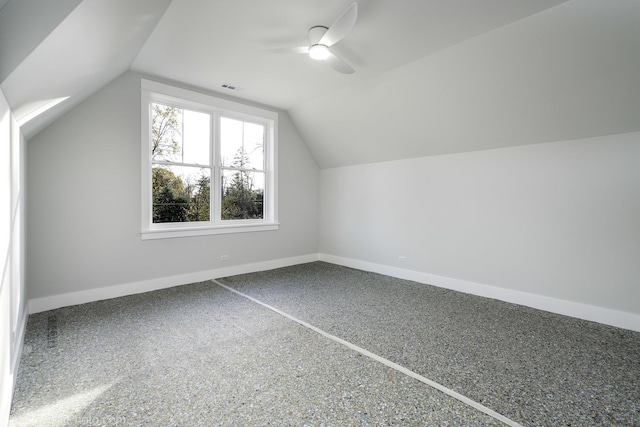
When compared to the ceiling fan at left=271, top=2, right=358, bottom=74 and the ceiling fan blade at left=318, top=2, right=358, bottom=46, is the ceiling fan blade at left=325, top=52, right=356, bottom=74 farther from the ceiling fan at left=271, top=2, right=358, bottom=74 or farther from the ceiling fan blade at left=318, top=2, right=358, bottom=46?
the ceiling fan blade at left=318, top=2, right=358, bottom=46

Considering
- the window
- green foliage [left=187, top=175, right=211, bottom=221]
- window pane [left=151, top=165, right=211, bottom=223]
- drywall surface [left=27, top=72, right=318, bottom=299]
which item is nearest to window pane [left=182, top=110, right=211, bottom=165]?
the window

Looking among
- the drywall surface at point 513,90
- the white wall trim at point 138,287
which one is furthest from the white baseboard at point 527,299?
the white wall trim at point 138,287

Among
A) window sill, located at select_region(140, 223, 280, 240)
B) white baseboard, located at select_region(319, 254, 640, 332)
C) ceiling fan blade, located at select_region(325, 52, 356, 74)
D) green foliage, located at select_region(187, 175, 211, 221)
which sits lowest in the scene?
white baseboard, located at select_region(319, 254, 640, 332)

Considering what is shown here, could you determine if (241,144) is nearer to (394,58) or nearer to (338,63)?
(338,63)

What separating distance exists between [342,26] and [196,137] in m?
2.80

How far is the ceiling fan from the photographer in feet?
7.56

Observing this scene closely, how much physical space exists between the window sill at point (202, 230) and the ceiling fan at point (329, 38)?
2572 millimetres

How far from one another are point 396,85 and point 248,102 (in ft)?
7.59

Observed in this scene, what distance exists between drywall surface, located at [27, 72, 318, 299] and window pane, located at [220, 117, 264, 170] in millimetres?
1211

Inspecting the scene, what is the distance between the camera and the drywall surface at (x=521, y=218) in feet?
9.55

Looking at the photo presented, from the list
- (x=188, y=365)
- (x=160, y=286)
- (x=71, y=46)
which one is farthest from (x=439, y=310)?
(x=71, y=46)

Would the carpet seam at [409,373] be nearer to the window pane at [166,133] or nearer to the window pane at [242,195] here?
the window pane at [242,195]

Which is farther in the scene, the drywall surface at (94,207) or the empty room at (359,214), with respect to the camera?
the drywall surface at (94,207)

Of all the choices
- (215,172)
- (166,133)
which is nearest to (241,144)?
(215,172)
